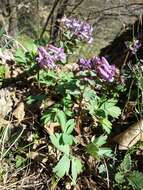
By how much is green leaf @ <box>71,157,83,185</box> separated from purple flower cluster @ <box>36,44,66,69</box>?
57 cm

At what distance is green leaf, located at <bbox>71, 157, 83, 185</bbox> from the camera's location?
7.90ft

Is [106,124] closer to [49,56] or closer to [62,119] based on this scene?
[62,119]

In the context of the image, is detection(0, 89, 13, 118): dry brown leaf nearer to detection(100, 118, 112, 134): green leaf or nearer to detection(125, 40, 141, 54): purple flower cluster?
detection(100, 118, 112, 134): green leaf

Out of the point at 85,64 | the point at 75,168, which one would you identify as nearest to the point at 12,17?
the point at 85,64

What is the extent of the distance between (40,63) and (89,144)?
538mm

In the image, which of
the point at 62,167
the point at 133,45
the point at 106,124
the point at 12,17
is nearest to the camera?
the point at 62,167

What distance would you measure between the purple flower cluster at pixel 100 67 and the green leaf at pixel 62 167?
0.46 meters

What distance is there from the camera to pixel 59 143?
2.47 metres

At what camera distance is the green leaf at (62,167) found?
237 centimetres

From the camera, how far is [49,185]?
2488mm

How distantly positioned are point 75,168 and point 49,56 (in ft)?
2.11

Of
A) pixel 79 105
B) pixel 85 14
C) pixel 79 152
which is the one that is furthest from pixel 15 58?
pixel 85 14

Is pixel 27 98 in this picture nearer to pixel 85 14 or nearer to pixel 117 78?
pixel 117 78

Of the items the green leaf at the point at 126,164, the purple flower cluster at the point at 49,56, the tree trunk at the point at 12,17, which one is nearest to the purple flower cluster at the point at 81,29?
the purple flower cluster at the point at 49,56
